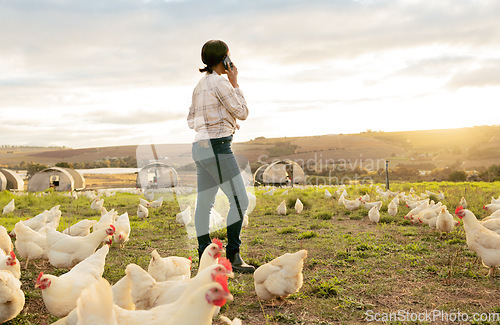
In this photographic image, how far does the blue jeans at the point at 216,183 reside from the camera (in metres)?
3.92

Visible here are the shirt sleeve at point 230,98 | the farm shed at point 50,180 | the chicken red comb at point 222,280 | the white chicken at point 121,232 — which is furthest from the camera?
the farm shed at point 50,180

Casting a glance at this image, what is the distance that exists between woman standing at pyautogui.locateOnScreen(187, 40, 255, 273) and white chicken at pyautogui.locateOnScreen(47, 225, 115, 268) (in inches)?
66.0

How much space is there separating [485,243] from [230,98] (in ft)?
12.5

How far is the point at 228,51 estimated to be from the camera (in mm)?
4086

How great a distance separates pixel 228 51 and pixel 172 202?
1002cm

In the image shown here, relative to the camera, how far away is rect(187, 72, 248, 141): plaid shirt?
388 cm

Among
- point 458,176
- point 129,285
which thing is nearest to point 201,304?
point 129,285

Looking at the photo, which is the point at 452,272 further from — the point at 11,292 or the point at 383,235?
the point at 11,292

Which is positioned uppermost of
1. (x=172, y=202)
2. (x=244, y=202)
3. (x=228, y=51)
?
(x=228, y=51)

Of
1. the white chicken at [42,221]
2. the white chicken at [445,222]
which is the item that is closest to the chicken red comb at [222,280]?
the white chicken at [42,221]

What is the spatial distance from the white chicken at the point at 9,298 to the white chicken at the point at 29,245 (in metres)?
2.07

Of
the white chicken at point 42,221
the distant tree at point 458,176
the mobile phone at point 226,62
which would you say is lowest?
the distant tree at point 458,176

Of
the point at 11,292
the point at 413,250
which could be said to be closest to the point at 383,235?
the point at 413,250

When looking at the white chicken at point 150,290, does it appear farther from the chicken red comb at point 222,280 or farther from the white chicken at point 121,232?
the white chicken at point 121,232
